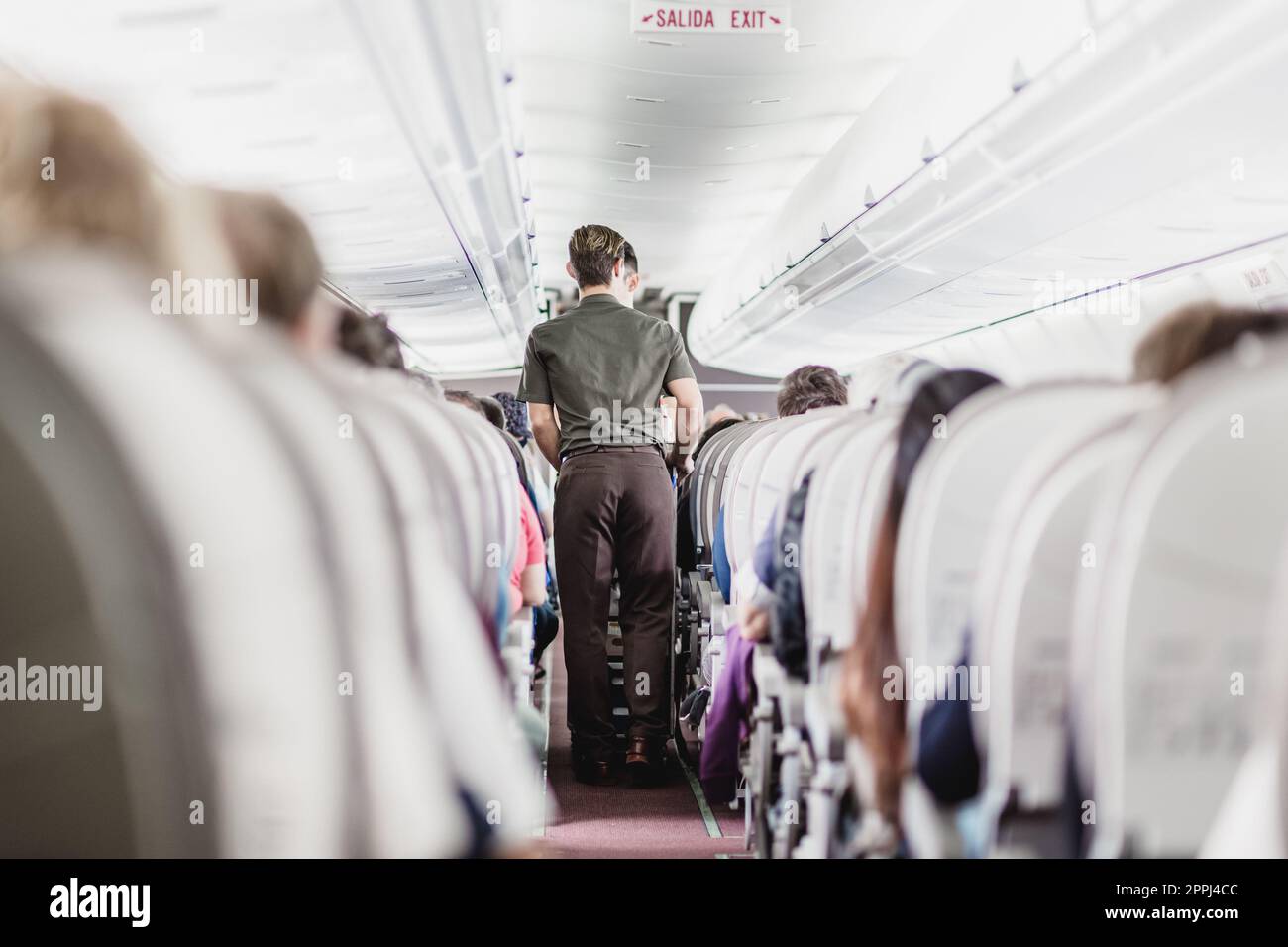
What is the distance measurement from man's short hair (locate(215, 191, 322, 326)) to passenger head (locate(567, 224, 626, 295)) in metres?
1.52

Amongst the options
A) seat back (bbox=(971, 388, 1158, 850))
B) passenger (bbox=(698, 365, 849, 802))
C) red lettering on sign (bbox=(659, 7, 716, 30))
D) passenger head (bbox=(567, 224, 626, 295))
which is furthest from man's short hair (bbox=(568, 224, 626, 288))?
seat back (bbox=(971, 388, 1158, 850))

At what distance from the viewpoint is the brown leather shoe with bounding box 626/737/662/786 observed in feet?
11.3

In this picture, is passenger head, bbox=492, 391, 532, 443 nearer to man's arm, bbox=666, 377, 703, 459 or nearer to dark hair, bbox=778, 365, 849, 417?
man's arm, bbox=666, 377, 703, 459

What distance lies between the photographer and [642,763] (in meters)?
3.43

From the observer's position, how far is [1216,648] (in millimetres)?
1689

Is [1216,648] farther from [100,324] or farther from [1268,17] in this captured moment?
[100,324]

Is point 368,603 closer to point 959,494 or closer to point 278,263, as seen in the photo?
point 278,263

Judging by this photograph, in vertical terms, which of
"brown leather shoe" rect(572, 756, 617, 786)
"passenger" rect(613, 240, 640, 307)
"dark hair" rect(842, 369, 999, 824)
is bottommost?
"brown leather shoe" rect(572, 756, 617, 786)

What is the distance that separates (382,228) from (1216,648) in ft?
6.87

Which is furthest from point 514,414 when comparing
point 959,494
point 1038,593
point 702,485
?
point 1038,593

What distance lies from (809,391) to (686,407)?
0.64 m

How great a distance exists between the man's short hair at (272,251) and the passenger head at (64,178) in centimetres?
16

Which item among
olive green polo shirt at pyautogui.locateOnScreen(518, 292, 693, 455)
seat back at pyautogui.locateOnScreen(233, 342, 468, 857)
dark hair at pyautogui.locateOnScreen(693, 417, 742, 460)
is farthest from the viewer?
dark hair at pyautogui.locateOnScreen(693, 417, 742, 460)
